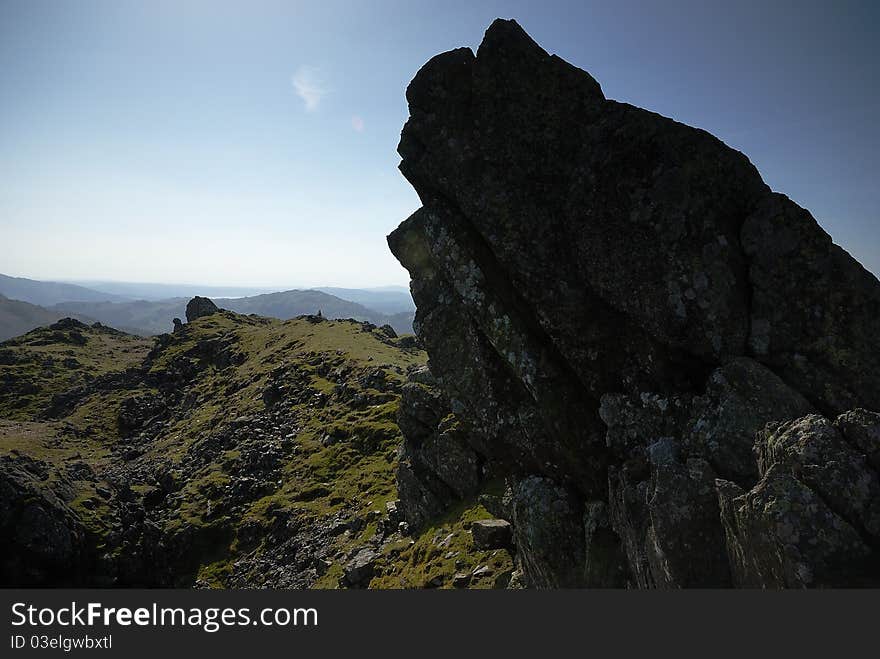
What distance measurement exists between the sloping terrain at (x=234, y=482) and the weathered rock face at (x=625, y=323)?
30.7 ft

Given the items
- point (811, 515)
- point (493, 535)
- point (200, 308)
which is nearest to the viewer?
point (811, 515)

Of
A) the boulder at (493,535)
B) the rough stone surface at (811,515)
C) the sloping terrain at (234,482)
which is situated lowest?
the sloping terrain at (234,482)

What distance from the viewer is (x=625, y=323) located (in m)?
17.2

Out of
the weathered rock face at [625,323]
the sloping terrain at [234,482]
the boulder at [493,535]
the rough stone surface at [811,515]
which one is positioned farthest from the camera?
the sloping terrain at [234,482]

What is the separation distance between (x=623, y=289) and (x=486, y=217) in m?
6.45

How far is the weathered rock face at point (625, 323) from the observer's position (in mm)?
13070

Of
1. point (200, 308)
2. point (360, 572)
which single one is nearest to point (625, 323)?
point (360, 572)

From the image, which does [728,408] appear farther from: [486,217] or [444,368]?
[444,368]

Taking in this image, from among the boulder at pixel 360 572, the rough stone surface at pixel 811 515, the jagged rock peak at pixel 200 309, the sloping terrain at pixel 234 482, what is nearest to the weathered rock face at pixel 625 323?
the rough stone surface at pixel 811 515

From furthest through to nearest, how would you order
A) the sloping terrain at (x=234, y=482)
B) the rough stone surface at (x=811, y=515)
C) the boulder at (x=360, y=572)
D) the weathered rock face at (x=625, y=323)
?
1. the sloping terrain at (x=234, y=482)
2. the boulder at (x=360, y=572)
3. the weathered rock face at (x=625, y=323)
4. the rough stone surface at (x=811, y=515)

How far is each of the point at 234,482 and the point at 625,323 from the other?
5277cm

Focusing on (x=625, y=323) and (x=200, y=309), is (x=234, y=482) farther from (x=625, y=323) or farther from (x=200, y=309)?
A: (x=200, y=309)

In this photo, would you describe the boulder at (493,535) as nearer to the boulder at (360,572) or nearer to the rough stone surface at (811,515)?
the boulder at (360,572)

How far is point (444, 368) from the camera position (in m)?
23.4
